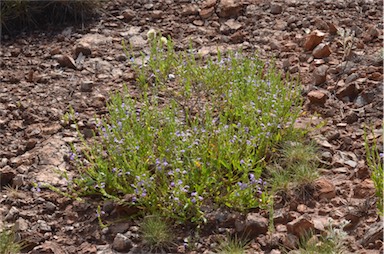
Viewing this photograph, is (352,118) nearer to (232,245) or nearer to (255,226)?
Answer: (255,226)

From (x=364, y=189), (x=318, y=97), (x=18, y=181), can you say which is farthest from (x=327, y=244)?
(x=18, y=181)

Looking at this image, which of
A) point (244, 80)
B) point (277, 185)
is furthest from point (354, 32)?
point (277, 185)

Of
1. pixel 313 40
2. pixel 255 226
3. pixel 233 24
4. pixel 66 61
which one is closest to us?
pixel 255 226

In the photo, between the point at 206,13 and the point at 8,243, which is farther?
the point at 206,13

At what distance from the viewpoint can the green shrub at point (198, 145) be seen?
3596 millimetres

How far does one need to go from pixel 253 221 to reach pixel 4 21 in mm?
3239

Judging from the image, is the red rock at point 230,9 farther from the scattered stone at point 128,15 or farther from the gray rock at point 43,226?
the gray rock at point 43,226

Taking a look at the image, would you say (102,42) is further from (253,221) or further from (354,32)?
(253,221)

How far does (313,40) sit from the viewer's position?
16.0 feet

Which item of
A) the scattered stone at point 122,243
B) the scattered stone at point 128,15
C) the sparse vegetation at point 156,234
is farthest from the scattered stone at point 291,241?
the scattered stone at point 128,15

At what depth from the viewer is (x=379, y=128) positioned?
4047mm

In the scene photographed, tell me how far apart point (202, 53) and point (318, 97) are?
3.66ft

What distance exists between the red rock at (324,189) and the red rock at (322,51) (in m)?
1.38

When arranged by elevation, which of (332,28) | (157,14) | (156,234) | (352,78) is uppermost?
(332,28)
